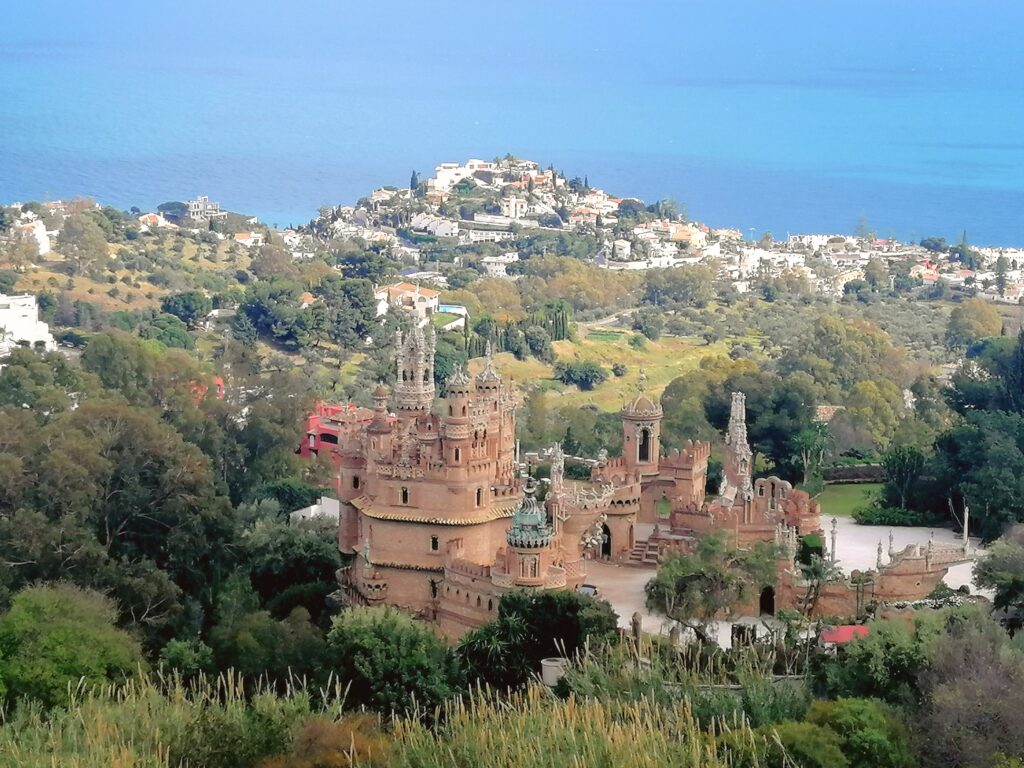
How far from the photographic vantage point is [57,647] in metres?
31.5

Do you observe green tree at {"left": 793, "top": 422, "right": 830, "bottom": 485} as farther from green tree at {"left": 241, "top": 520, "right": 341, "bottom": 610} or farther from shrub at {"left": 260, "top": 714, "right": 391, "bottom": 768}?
shrub at {"left": 260, "top": 714, "right": 391, "bottom": 768}

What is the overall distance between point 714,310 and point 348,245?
21.5 meters

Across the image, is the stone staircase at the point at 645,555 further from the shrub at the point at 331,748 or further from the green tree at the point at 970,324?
the green tree at the point at 970,324

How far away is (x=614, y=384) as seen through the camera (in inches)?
2719

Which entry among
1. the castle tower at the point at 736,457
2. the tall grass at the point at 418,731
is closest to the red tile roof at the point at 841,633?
the tall grass at the point at 418,731

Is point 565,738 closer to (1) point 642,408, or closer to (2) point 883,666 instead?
(2) point 883,666

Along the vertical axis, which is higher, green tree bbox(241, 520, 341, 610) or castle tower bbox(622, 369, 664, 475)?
castle tower bbox(622, 369, 664, 475)

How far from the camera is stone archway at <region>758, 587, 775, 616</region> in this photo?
3397cm

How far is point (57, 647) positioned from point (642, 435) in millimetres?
13451

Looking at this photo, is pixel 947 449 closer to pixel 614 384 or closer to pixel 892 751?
pixel 892 751

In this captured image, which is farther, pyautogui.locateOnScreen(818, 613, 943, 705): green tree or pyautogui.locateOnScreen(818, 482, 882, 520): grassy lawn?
pyautogui.locateOnScreen(818, 482, 882, 520): grassy lawn

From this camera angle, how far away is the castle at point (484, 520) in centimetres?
3372

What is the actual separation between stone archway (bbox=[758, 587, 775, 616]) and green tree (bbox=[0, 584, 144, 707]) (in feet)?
36.7

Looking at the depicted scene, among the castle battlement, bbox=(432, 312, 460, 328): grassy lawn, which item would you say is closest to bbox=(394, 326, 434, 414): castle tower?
the castle battlement
